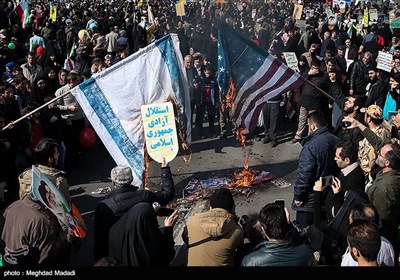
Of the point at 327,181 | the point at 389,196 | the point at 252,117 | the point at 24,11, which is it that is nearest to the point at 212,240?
the point at 327,181

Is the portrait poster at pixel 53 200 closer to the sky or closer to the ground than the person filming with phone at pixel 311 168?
closer to the sky

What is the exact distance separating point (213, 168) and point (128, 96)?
115 inches

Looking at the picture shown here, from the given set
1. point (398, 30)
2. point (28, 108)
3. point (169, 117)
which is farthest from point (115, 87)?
point (398, 30)

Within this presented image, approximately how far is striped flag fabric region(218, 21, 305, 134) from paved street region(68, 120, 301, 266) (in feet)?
4.57

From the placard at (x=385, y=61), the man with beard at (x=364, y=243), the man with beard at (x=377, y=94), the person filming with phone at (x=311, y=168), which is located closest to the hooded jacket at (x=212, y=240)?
the man with beard at (x=364, y=243)

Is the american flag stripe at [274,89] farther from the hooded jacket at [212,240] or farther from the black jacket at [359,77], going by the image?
the black jacket at [359,77]

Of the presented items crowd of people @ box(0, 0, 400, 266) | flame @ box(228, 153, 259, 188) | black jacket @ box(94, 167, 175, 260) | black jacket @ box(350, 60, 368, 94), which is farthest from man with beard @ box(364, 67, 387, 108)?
black jacket @ box(94, 167, 175, 260)

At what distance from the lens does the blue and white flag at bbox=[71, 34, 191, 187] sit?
6020 millimetres

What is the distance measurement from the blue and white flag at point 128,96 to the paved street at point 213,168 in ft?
3.64

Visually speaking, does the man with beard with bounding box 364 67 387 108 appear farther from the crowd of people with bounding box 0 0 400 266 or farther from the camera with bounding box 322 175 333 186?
the camera with bounding box 322 175 333 186

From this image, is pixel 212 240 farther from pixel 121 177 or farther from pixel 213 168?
pixel 213 168

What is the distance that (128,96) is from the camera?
611 centimetres

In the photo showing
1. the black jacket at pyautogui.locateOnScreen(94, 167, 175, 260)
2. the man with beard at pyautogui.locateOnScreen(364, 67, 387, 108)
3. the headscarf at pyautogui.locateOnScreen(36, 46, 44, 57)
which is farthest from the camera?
the headscarf at pyautogui.locateOnScreen(36, 46, 44, 57)

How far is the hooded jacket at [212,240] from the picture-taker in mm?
3959
